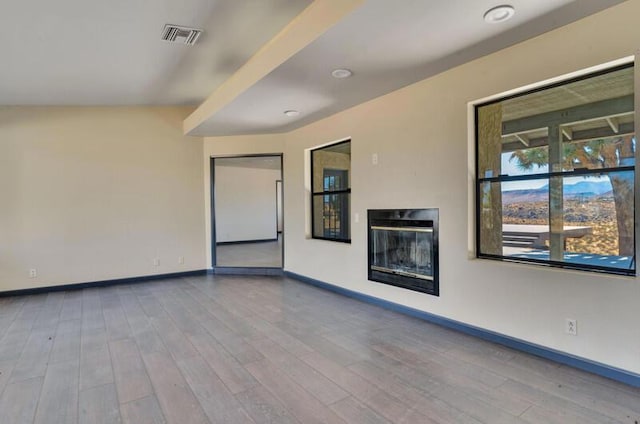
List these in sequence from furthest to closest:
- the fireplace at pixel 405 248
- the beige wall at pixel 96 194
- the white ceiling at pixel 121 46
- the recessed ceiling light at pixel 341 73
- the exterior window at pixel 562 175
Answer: the beige wall at pixel 96 194
the fireplace at pixel 405 248
the recessed ceiling light at pixel 341 73
the white ceiling at pixel 121 46
the exterior window at pixel 562 175

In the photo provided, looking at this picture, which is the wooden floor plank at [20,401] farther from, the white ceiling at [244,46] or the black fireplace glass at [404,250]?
the black fireplace glass at [404,250]

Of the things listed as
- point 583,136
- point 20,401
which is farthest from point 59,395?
point 583,136

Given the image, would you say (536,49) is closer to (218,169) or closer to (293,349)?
(293,349)

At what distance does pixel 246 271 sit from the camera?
19.9ft

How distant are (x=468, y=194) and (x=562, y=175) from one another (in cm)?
73

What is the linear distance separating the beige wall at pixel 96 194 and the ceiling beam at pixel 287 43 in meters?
1.93

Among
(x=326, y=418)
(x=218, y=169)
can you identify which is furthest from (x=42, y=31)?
(x=218, y=169)

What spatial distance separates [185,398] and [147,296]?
9.66 ft

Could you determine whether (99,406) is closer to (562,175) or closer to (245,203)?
(562,175)

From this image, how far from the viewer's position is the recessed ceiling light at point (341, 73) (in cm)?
304

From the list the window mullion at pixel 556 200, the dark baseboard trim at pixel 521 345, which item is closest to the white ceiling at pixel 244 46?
the window mullion at pixel 556 200

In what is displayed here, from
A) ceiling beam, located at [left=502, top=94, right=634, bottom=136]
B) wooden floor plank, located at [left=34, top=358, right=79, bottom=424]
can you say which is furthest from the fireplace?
wooden floor plank, located at [left=34, top=358, right=79, bottom=424]

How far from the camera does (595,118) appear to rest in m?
2.50

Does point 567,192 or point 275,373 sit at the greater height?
point 567,192
